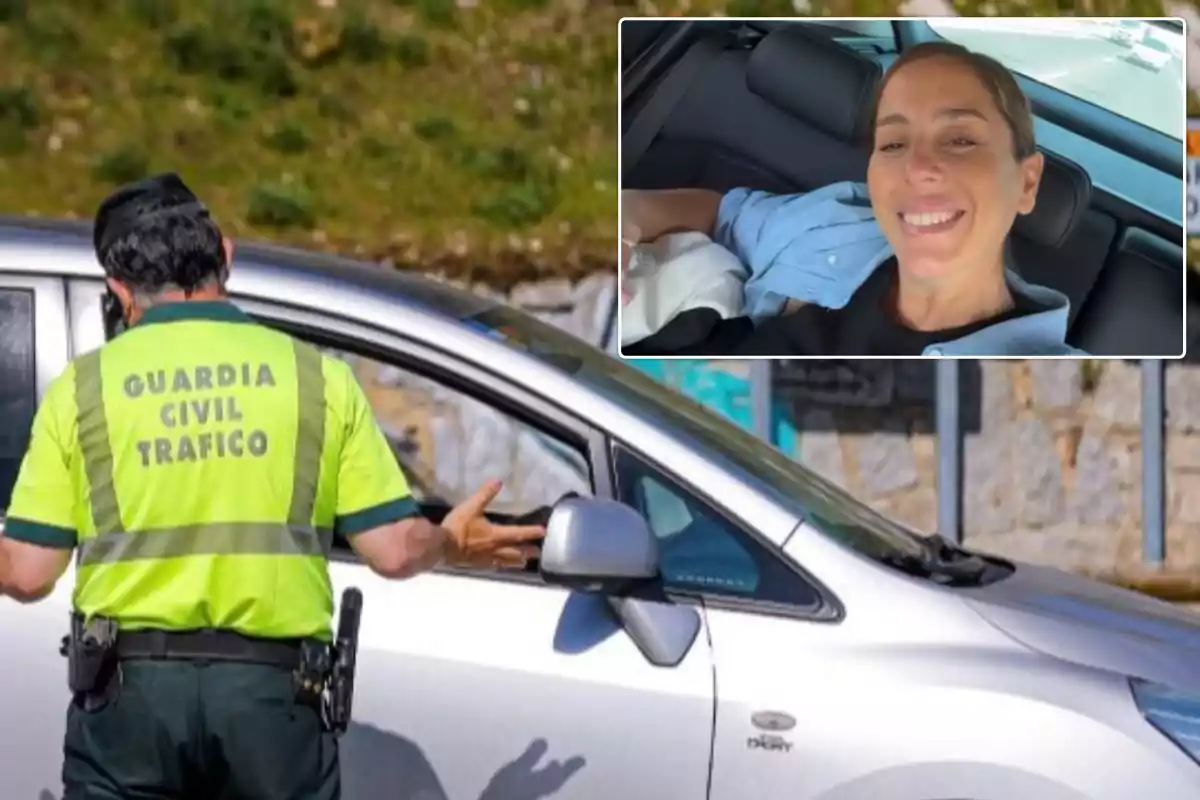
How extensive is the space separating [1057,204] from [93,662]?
24.6 feet

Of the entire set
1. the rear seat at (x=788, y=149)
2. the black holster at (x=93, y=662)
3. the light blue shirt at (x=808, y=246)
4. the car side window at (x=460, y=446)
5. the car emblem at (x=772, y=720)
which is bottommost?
Answer: the car emblem at (x=772, y=720)

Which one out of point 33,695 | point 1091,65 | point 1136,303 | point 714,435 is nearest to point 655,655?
point 714,435

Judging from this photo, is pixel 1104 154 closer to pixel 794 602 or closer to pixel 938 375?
pixel 938 375

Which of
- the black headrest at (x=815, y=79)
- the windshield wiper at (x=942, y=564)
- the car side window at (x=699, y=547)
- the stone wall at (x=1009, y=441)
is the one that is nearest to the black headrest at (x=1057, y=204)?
the stone wall at (x=1009, y=441)

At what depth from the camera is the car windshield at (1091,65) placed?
391 inches

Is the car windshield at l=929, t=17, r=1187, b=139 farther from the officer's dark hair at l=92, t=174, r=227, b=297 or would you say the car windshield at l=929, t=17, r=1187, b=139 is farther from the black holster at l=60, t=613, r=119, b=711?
the black holster at l=60, t=613, r=119, b=711

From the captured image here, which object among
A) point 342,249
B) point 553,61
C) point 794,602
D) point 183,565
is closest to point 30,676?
point 183,565

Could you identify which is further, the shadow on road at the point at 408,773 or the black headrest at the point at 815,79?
the black headrest at the point at 815,79

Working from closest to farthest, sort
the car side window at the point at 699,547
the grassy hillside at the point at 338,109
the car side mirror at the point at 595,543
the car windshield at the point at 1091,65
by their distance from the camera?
the car side mirror at the point at 595,543, the car side window at the point at 699,547, the car windshield at the point at 1091,65, the grassy hillside at the point at 338,109

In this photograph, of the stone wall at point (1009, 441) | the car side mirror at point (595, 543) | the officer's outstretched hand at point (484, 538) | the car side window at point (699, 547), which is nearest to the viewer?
the officer's outstretched hand at point (484, 538)

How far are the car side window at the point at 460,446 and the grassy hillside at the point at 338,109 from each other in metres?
5.47

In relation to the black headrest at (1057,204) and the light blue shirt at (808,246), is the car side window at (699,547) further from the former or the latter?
the black headrest at (1057,204)

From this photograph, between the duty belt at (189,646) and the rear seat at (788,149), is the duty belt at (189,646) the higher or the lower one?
the lower one

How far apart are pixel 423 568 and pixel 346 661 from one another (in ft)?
0.73
